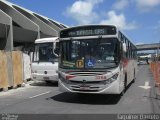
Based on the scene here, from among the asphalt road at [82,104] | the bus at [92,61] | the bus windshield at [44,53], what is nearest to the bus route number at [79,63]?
the bus at [92,61]

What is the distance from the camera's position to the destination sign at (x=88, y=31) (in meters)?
13.8

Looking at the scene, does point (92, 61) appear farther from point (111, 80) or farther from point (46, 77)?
point (46, 77)

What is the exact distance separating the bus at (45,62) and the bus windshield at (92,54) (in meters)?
7.10

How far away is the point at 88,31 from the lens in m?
14.1

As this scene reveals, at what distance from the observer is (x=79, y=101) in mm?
14531

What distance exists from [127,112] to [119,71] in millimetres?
2320

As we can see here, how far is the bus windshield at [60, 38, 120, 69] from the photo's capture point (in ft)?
44.3

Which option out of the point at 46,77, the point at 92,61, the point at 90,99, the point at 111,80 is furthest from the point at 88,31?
the point at 46,77

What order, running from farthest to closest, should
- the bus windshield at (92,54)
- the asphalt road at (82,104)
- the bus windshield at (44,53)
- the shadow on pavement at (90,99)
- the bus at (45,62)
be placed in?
the bus windshield at (44,53)
the bus at (45,62)
the shadow on pavement at (90,99)
the bus windshield at (92,54)
the asphalt road at (82,104)

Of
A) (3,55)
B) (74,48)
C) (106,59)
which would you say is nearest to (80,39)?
(74,48)

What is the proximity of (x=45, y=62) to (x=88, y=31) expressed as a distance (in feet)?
26.1

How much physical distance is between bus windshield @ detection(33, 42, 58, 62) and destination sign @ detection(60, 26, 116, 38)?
22.6 ft

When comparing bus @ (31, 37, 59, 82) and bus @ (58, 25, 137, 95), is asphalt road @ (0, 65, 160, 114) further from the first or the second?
bus @ (31, 37, 59, 82)

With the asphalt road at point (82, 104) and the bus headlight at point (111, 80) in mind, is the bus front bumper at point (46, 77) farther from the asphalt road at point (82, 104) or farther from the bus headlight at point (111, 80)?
the bus headlight at point (111, 80)
